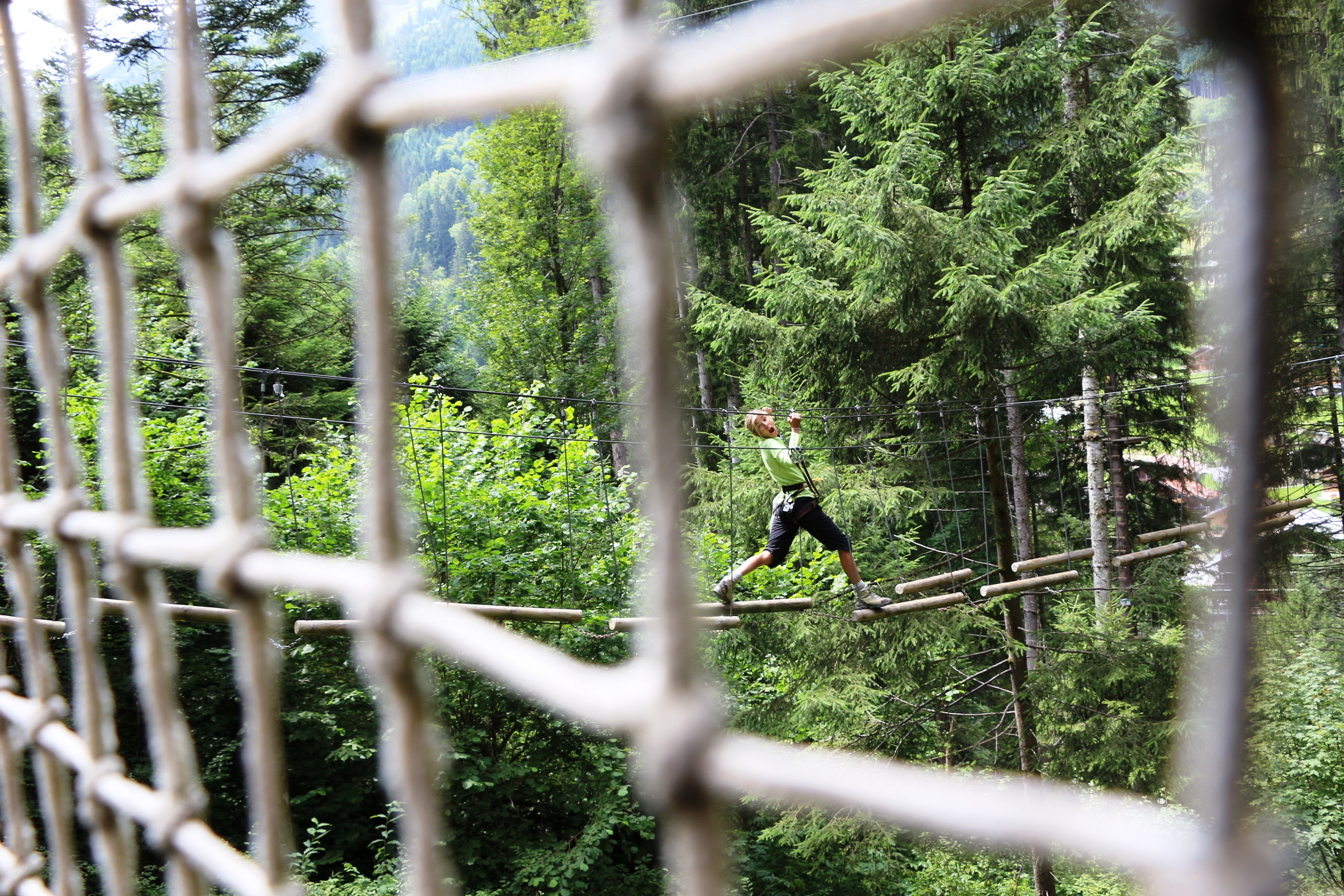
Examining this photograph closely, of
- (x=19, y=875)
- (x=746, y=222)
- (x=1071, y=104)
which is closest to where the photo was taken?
(x=19, y=875)

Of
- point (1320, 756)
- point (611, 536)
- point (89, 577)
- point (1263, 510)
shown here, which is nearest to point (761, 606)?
point (611, 536)

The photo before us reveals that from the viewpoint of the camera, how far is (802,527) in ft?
15.1

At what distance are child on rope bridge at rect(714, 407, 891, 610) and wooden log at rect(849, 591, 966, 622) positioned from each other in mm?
291

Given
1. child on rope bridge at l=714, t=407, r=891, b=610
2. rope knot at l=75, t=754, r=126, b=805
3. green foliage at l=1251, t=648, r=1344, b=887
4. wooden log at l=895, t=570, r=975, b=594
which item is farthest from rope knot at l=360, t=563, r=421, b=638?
green foliage at l=1251, t=648, r=1344, b=887

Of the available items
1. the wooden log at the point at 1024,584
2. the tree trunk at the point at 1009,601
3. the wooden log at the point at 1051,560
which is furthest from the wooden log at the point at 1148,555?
the tree trunk at the point at 1009,601

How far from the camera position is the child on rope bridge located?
435 centimetres

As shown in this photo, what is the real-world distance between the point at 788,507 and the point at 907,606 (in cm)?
85

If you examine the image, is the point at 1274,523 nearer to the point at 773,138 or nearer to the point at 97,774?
the point at 97,774

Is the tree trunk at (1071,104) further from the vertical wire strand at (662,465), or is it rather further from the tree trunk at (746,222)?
the vertical wire strand at (662,465)

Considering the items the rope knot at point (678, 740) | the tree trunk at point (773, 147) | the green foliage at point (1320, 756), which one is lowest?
the green foliage at point (1320, 756)

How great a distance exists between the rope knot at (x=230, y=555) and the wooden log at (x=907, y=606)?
176 inches

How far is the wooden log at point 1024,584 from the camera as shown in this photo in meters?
4.91

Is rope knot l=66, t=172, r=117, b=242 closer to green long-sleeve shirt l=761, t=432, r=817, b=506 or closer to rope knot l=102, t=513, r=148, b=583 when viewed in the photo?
rope knot l=102, t=513, r=148, b=583

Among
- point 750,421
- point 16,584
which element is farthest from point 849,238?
point 16,584
